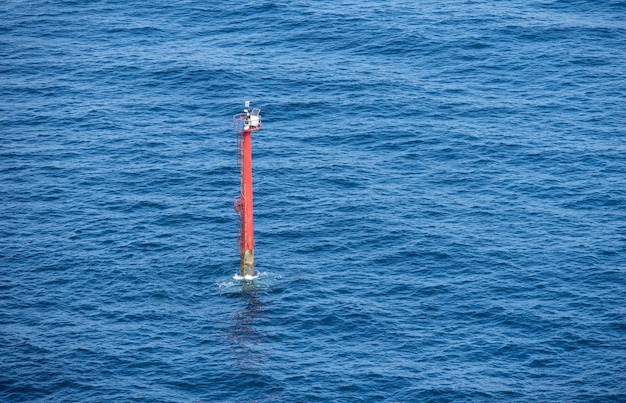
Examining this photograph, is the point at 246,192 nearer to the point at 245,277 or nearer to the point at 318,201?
the point at 245,277

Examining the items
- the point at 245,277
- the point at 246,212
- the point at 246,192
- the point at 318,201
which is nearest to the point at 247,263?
the point at 245,277

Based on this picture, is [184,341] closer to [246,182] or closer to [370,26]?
[246,182]

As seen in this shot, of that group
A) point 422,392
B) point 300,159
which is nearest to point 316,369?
point 422,392

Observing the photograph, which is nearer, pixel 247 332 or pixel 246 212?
pixel 247 332

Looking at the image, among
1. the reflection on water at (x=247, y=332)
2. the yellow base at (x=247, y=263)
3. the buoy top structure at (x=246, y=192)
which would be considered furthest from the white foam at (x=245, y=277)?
the reflection on water at (x=247, y=332)

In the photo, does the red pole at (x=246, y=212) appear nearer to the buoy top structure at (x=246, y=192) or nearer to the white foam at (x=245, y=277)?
the buoy top structure at (x=246, y=192)

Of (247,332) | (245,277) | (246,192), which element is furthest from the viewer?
(245,277)

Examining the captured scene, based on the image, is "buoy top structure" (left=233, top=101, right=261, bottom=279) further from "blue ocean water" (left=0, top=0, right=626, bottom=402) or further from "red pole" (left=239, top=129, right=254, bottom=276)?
"blue ocean water" (left=0, top=0, right=626, bottom=402)
